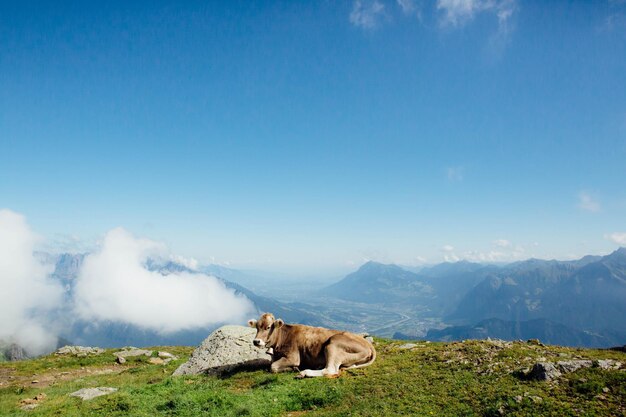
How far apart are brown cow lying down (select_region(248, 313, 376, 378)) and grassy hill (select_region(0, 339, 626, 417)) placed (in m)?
0.60

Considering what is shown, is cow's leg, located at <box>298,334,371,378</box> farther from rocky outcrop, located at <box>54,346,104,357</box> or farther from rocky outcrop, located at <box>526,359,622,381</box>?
rocky outcrop, located at <box>54,346,104,357</box>

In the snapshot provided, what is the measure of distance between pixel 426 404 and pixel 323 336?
603 cm

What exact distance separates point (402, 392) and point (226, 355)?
1018cm

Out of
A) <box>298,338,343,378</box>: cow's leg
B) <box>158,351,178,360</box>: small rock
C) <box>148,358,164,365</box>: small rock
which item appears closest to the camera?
<box>298,338,343,378</box>: cow's leg

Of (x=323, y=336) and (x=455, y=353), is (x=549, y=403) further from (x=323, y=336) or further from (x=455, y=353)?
(x=323, y=336)

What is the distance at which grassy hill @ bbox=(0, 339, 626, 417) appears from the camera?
9.25 m

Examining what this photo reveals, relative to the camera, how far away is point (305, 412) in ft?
36.6

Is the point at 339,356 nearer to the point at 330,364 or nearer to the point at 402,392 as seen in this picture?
the point at 330,364

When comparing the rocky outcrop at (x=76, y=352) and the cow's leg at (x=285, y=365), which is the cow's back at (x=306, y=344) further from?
the rocky outcrop at (x=76, y=352)

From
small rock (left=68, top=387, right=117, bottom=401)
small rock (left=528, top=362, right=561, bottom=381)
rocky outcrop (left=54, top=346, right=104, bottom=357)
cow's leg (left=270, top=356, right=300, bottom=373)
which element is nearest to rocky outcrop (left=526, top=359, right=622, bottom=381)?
small rock (left=528, top=362, right=561, bottom=381)

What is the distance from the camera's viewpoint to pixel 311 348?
50.6ft

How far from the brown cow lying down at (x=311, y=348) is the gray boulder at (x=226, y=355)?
67.7 inches

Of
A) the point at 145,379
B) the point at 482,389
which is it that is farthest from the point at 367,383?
the point at 145,379

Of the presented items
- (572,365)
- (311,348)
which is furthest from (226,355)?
(572,365)
